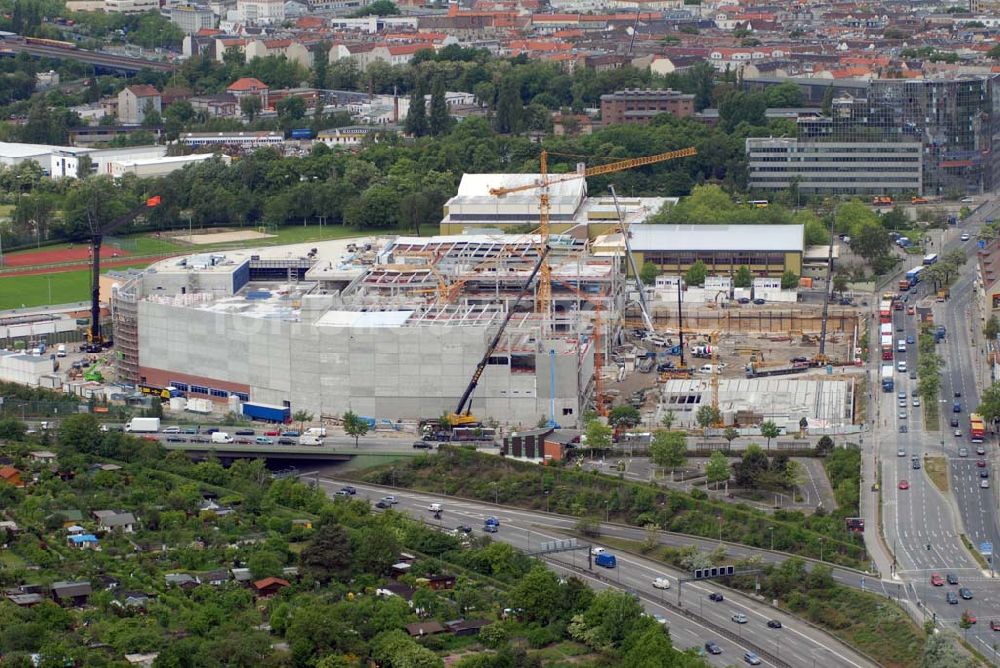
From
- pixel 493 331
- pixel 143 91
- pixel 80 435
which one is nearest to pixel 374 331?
pixel 493 331

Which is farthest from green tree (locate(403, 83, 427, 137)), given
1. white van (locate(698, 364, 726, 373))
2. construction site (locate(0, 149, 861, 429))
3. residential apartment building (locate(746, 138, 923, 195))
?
white van (locate(698, 364, 726, 373))

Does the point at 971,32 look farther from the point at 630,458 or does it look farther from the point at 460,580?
the point at 460,580

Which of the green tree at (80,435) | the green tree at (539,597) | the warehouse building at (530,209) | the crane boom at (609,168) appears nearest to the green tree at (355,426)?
the green tree at (80,435)

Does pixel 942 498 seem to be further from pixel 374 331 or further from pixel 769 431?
pixel 374 331

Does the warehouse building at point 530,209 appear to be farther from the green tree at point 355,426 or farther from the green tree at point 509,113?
the green tree at point 355,426

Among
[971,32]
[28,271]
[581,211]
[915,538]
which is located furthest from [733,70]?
[915,538]

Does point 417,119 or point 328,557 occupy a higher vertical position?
point 417,119
